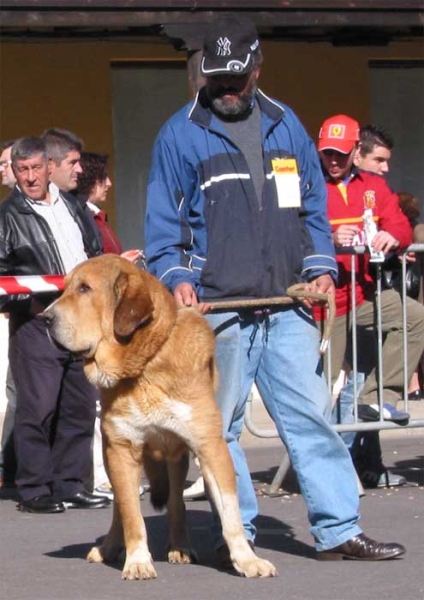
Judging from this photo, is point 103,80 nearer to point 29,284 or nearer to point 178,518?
point 29,284

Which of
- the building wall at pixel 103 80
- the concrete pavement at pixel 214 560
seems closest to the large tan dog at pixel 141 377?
the concrete pavement at pixel 214 560

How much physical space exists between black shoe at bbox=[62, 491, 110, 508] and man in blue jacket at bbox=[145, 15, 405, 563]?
2055mm

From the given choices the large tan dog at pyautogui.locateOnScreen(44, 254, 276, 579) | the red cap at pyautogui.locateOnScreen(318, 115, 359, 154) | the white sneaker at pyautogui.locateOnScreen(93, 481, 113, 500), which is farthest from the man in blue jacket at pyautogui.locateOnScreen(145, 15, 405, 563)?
the white sneaker at pyautogui.locateOnScreen(93, 481, 113, 500)

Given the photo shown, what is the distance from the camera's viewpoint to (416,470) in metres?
8.95

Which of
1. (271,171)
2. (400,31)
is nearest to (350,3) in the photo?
(400,31)

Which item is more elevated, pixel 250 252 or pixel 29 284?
pixel 250 252

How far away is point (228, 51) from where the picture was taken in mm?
5785

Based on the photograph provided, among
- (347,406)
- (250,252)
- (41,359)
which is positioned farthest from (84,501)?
(250,252)

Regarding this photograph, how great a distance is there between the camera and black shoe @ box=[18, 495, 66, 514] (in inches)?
306

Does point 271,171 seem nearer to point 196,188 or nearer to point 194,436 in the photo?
point 196,188

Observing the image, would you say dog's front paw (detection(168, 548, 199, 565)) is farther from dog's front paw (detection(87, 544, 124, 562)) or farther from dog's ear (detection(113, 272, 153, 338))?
dog's ear (detection(113, 272, 153, 338))

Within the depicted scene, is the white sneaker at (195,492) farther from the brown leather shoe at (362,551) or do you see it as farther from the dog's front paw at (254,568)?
the dog's front paw at (254,568)

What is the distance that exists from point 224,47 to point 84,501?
3.12 m

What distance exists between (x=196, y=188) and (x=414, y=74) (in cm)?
956
